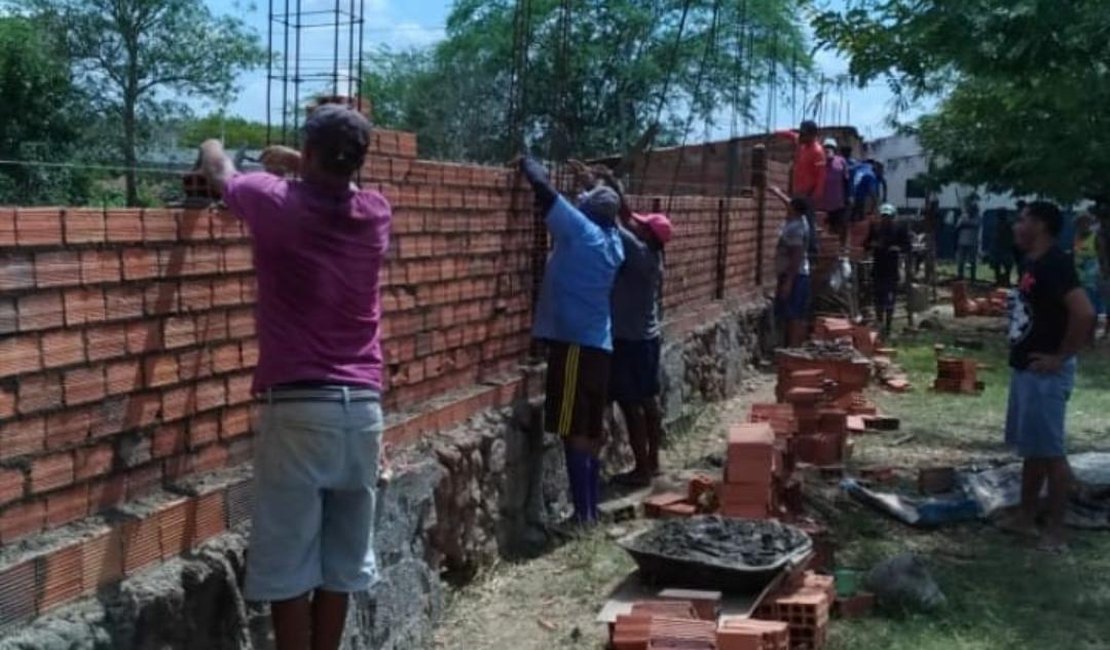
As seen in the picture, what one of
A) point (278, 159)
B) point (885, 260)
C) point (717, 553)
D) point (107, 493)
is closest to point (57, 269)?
point (107, 493)

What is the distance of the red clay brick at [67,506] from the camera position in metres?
3.65

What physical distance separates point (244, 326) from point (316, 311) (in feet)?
2.44

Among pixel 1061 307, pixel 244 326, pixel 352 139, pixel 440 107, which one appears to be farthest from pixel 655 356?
pixel 440 107

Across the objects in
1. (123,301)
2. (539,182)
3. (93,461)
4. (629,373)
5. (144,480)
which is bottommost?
(629,373)

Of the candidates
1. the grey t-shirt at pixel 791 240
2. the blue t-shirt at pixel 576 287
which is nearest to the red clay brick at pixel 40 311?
the blue t-shirt at pixel 576 287

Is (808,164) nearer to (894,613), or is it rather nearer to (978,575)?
(978,575)

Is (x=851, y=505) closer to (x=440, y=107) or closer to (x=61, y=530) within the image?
(x=61, y=530)

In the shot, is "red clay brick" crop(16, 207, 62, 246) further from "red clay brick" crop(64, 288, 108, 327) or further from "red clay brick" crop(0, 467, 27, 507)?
"red clay brick" crop(0, 467, 27, 507)

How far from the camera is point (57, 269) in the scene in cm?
360

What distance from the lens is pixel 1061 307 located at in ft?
24.4

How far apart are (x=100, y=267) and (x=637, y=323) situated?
16.8 ft

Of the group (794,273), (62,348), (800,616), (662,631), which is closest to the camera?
(62,348)

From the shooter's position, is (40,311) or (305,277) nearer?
(40,311)

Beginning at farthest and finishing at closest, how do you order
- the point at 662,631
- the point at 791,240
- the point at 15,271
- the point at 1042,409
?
the point at 791,240 → the point at 1042,409 → the point at 662,631 → the point at 15,271
